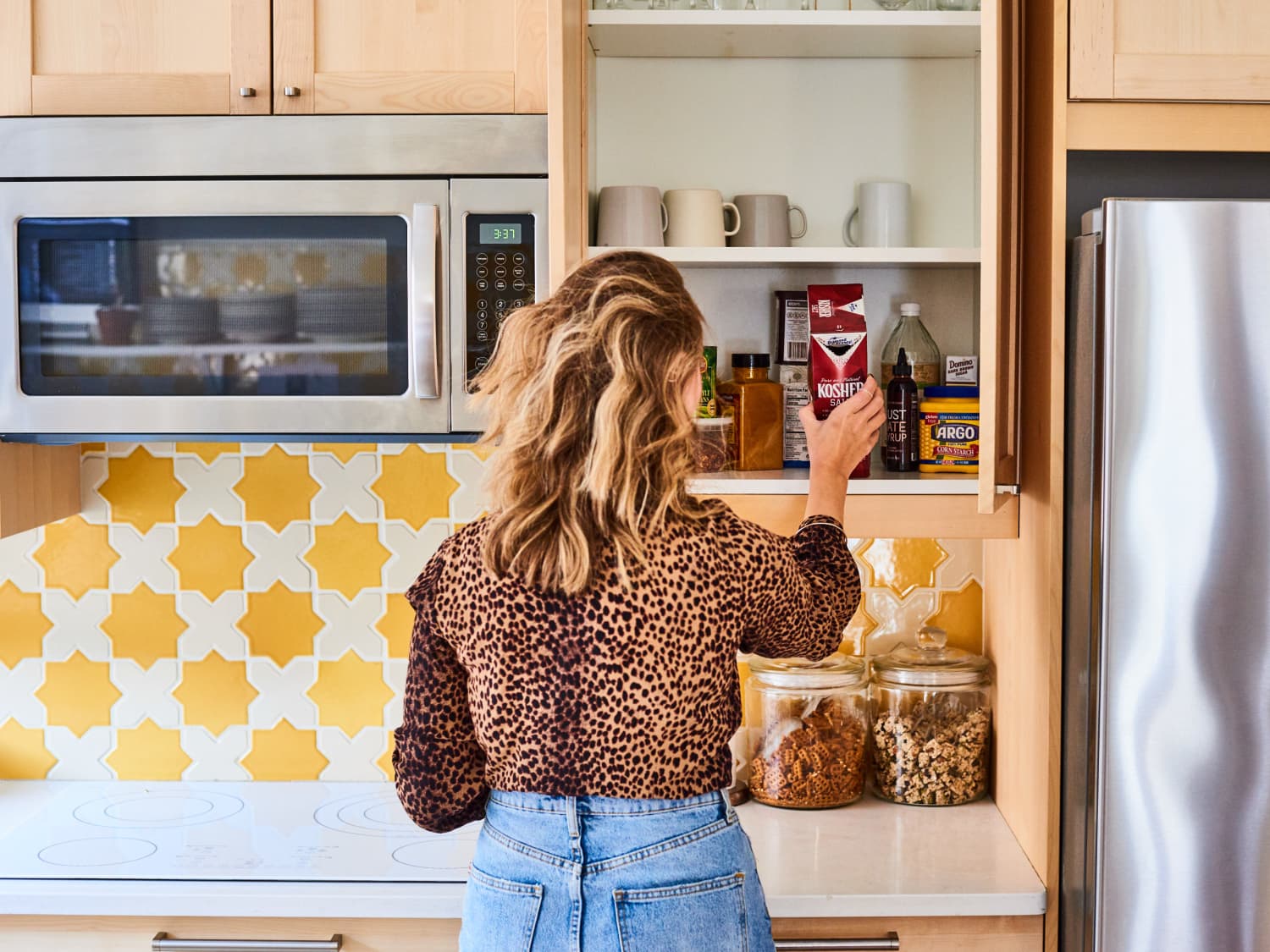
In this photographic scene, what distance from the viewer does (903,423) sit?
5.53 feet

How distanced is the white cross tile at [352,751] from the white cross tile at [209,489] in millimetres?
407

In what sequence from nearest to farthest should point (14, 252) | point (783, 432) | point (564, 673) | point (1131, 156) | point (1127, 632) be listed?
1. point (564, 673)
2. point (1127, 632)
3. point (1131, 156)
4. point (14, 252)
5. point (783, 432)

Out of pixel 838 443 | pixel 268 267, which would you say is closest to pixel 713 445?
pixel 838 443

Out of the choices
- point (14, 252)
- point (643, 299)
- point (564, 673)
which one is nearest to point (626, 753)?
point (564, 673)

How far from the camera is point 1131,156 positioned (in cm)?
147

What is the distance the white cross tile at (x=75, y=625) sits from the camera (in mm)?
→ 1979

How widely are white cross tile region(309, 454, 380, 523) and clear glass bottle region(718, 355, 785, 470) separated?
2.06 feet

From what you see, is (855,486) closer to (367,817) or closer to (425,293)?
(425,293)

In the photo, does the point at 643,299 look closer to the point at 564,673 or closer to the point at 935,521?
the point at 564,673

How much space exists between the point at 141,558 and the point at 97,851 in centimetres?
51

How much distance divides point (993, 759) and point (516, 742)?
95 centimetres

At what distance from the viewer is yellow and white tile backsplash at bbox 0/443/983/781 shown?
197 centimetres

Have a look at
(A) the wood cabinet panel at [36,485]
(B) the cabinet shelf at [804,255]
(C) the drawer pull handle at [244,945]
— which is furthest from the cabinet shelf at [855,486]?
(A) the wood cabinet panel at [36,485]

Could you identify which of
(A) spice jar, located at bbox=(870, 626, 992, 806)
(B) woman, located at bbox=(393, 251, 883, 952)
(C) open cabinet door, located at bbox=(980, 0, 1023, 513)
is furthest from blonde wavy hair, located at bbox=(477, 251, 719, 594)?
(A) spice jar, located at bbox=(870, 626, 992, 806)
